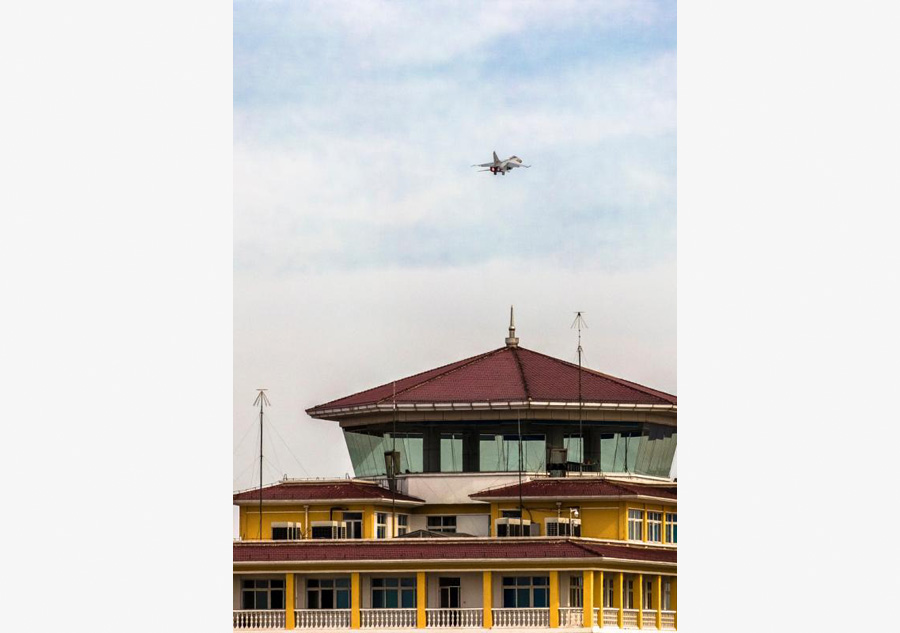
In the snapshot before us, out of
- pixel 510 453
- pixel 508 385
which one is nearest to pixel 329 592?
pixel 510 453

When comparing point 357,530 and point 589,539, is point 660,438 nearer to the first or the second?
point 589,539

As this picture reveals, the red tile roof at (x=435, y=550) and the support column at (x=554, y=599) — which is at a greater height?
the red tile roof at (x=435, y=550)

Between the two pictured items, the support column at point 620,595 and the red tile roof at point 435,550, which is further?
the support column at point 620,595

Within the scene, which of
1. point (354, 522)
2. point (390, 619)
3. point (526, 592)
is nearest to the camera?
point (526, 592)

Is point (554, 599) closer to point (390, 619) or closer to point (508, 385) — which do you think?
point (390, 619)

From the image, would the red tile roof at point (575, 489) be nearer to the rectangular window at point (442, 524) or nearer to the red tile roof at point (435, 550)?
the rectangular window at point (442, 524)

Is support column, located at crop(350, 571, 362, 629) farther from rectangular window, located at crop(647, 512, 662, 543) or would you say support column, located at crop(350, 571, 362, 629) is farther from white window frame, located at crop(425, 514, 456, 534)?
rectangular window, located at crop(647, 512, 662, 543)

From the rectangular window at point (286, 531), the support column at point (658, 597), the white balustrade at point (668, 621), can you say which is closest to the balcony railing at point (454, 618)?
the support column at point (658, 597)
